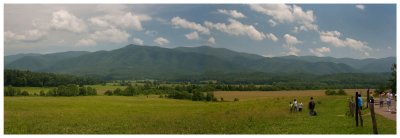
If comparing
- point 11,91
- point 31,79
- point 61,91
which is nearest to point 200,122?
point 11,91

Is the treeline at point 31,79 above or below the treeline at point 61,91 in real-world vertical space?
above

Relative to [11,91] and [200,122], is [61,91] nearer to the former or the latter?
[11,91]

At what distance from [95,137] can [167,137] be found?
4.84 meters

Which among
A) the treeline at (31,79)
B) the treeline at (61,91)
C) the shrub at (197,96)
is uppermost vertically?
the treeline at (31,79)

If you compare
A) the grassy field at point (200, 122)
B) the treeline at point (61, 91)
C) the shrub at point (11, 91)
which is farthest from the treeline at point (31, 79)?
the grassy field at point (200, 122)

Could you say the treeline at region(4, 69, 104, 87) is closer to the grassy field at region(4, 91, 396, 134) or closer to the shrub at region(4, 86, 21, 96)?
the shrub at region(4, 86, 21, 96)

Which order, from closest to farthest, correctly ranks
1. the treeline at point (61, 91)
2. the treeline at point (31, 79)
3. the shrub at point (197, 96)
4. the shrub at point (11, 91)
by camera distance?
the shrub at point (11, 91) → the treeline at point (61, 91) → the shrub at point (197, 96) → the treeline at point (31, 79)

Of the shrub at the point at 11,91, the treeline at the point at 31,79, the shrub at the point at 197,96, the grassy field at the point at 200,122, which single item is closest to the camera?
the grassy field at the point at 200,122

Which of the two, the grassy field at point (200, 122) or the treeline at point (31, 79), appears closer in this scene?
the grassy field at point (200, 122)

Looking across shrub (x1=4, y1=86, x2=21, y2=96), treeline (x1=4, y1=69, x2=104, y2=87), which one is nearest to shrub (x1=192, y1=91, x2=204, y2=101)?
treeline (x1=4, y1=69, x2=104, y2=87)

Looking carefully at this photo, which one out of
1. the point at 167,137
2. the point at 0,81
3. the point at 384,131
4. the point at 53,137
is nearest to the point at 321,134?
the point at 384,131

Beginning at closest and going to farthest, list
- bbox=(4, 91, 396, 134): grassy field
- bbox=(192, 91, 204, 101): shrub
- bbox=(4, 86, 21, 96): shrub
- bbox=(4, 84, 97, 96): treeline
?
bbox=(4, 91, 396, 134): grassy field, bbox=(4, 86, 21, 96): shrub, bbox=(4, 84, 97, 96): treeline, bbox=(192, 91, 204, 101): shrub

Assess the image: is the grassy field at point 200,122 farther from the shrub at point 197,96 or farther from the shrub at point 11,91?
the shrub at point 197,96

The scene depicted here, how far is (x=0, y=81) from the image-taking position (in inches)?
1596
